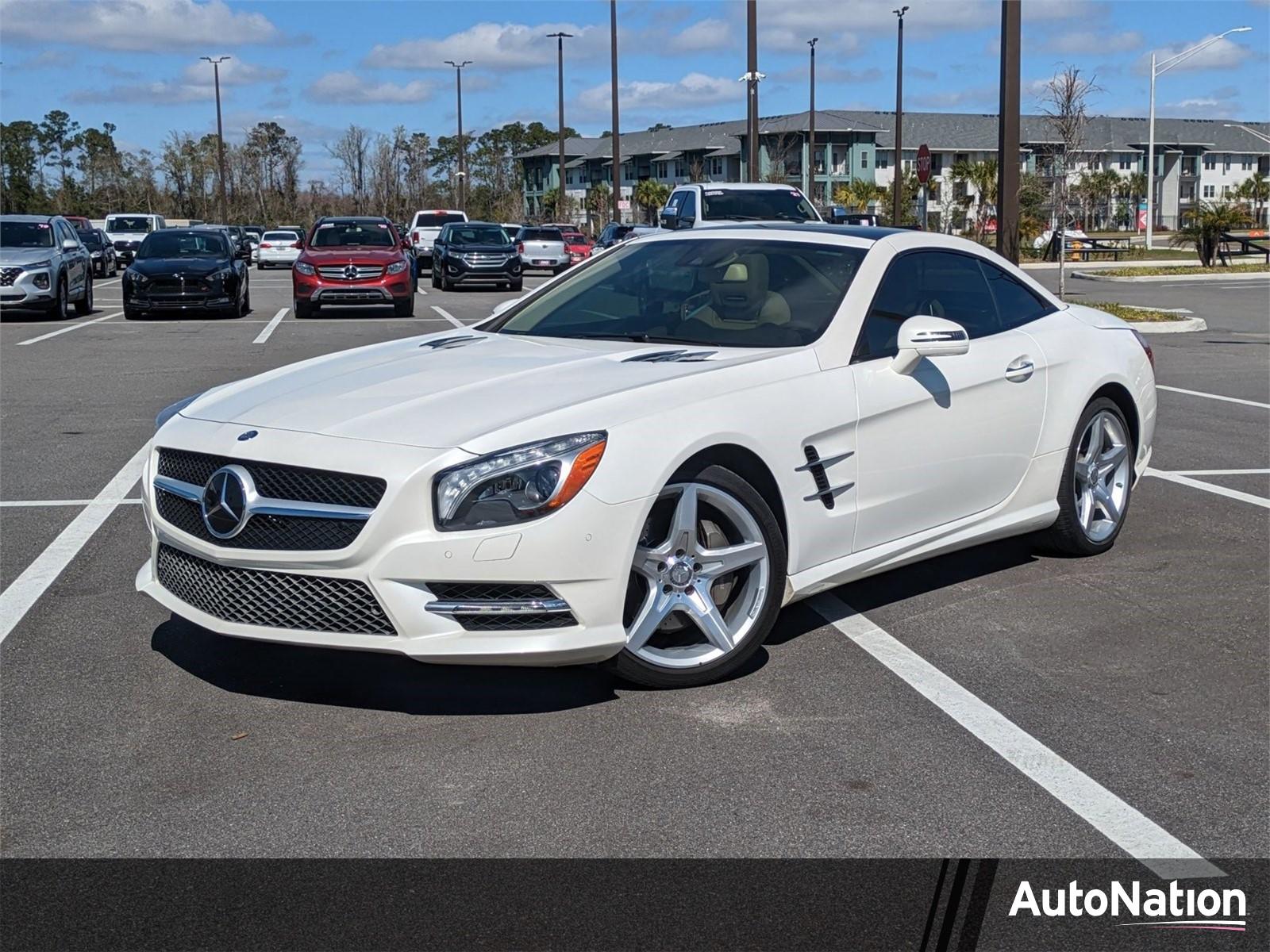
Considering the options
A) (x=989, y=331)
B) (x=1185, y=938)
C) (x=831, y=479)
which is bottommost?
(x=1185, y=938)

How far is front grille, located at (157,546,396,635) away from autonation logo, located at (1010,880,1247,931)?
6.58ft

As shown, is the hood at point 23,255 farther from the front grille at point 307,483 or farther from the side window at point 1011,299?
the front grille at point 307,483

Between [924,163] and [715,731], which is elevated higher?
[924,163]

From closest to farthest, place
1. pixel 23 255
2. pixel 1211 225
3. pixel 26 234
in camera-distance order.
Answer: pixel 23 255
pixel 26 234
pixel 1211 225

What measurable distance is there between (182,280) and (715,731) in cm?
2144

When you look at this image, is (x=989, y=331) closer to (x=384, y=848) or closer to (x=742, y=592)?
(x=742, y=592)

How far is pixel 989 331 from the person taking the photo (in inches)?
253

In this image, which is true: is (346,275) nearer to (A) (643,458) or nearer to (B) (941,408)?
(B) (941,408)

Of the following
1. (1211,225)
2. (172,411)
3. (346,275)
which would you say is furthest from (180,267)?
(1211,225)

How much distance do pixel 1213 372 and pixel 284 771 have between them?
13309 millimetres

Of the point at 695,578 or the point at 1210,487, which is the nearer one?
the point at 695,578

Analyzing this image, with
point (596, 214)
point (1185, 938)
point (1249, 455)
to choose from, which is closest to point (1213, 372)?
point (1249, 455)

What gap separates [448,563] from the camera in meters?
4.42

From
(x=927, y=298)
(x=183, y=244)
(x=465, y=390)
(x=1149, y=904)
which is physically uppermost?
(x=183, y=244)
